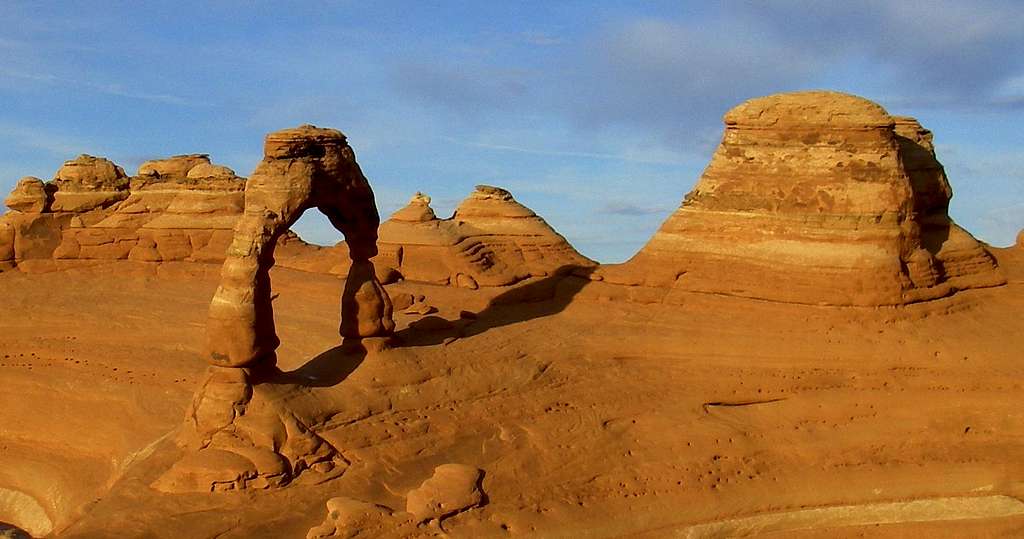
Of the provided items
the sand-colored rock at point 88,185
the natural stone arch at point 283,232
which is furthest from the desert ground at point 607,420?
the sand-colored rock at point 88,185

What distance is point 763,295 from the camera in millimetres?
17734

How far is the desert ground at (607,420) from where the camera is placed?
13.4 metres

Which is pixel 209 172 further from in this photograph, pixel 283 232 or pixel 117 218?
pixel 283 232

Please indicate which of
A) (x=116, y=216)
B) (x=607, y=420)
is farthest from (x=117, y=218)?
(x=607, y=420)

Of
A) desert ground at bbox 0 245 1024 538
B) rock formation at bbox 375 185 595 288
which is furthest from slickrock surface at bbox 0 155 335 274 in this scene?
desert ground at bbox 0 245 1024 538

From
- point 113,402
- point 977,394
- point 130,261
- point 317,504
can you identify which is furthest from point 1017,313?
point 130,261

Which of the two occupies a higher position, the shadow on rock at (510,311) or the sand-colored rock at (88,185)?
the sand-colored rock at (88,185)

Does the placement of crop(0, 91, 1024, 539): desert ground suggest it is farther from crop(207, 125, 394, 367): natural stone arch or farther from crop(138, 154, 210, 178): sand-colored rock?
crop(138, 154, 210, 178): sand-colored rock

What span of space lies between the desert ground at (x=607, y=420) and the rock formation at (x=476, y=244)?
661cm

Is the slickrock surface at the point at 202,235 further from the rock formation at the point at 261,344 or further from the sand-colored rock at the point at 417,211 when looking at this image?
the rock formation at the point at 261,344

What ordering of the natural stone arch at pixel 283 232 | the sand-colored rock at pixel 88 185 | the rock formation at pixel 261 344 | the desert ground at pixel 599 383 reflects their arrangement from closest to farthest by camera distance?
the rock formation at pixel 261 344
the desert ground at pixel 599 383
the natural stone arch at pixel 283 232
the sand-colored rock at pixel 88 185

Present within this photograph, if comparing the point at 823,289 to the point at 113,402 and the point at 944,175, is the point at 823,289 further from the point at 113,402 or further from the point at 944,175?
the point at 113,402

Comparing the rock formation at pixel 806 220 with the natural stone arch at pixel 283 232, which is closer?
the natural stone arch at pixel 283 232

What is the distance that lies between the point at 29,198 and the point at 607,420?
18463mm
